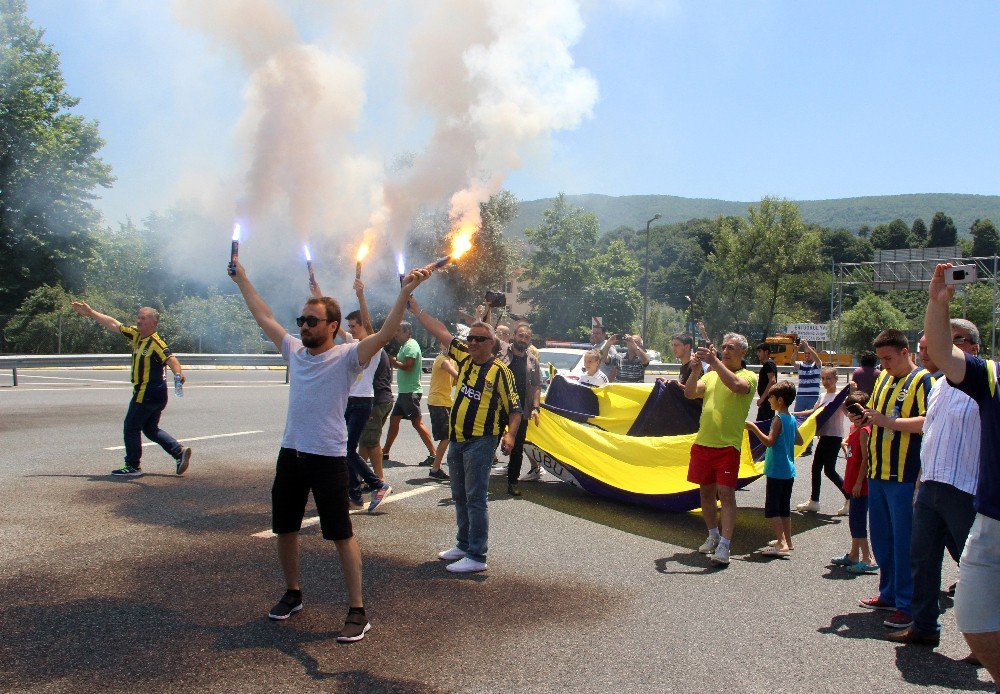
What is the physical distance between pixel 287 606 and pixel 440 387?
5554 millimetres

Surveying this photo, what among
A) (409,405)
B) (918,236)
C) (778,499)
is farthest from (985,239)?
(778,499)

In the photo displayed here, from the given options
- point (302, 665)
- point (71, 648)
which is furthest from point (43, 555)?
point (302, 665)

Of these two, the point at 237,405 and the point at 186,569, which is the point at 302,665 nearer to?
the point at 186,569

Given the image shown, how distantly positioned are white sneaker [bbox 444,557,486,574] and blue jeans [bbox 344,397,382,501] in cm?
221

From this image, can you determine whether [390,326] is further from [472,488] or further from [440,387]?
[440,387]

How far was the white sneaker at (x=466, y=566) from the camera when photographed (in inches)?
231

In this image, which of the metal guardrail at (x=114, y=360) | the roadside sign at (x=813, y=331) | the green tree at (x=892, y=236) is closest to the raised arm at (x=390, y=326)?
the metal guardrail at (x=114, y=360)

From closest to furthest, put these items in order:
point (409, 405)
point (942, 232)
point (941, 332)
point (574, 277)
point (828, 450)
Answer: point (941, 332) < point (828, 450) < point (409, 405) < point (574, 277) < point (942, 232)

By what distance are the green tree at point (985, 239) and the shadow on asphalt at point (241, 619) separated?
416ft

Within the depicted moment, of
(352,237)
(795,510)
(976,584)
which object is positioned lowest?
(795,510)

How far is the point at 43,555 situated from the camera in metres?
5.82

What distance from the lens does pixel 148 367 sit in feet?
Result: 29.3

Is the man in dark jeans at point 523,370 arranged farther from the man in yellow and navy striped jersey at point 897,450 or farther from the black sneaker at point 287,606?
the black sneaker at point 287,606

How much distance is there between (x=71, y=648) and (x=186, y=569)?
1442 mm
